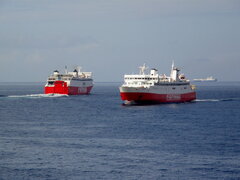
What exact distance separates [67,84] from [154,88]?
55.8m

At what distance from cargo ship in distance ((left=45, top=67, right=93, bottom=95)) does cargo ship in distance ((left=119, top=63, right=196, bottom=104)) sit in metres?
44.8

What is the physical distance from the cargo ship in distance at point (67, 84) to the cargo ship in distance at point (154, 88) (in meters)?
44.8

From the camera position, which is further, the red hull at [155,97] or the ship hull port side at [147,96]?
the red hull at [155,97]

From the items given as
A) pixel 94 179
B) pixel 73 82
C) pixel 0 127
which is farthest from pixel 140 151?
pixel 73 82

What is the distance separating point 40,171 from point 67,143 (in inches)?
524

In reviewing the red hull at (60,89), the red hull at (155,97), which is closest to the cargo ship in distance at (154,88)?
the red hull at (155,97)

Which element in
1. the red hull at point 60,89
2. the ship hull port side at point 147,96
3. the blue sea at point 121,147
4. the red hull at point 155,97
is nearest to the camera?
the blue sea at point 121,147

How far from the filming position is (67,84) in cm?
14938

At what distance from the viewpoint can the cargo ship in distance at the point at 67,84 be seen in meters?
148

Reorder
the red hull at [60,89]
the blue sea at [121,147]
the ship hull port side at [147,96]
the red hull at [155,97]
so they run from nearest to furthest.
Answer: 1. the blue sea at [121,147]
2. the ship hull port side at [147,96]
3. the red hull at [155,97]
4. the red hull at [60,89]

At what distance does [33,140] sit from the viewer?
53406 mm

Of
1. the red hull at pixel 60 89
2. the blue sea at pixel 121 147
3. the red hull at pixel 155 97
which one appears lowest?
the blue sea at pixel 121 147

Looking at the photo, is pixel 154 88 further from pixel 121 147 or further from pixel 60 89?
pixel 60 89

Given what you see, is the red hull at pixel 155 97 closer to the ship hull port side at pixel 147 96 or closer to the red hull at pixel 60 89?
the ship hull port side at pixel 147 96
